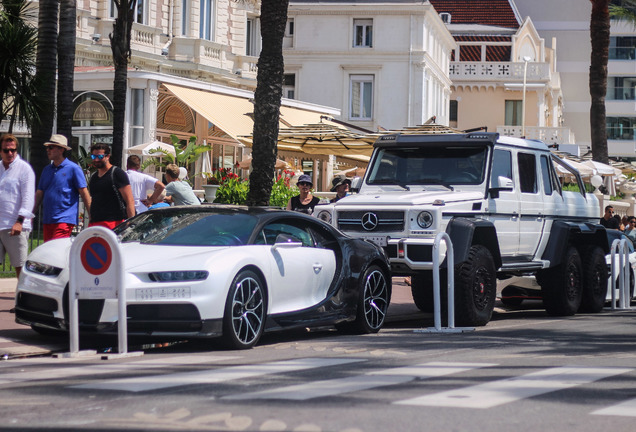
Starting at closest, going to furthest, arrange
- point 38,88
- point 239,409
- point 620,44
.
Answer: point 239,409 → point 38,88 → point 620,44

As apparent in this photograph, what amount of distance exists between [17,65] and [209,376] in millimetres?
12831

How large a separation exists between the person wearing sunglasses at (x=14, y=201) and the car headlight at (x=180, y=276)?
3040 millimetres

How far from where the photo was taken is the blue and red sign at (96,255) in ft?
33.1

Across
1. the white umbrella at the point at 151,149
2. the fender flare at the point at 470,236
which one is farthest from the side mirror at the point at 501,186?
the white umbrella at the point at 151,149

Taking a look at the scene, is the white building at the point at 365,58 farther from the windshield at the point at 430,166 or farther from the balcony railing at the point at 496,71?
the windshield at the point at 430,166

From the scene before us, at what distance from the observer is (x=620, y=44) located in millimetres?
89562

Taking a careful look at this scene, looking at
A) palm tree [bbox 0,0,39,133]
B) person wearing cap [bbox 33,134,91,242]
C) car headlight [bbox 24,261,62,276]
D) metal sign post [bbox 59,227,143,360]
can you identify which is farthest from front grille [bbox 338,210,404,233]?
palm tree [bbox 0,0,39,133]

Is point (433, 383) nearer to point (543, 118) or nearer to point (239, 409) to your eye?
point (239, 409)

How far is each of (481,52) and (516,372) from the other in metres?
68.6

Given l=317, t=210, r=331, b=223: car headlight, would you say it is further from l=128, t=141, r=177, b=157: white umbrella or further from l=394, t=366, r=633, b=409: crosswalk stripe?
l=128, t=141, r=177, b=157: white umbrella

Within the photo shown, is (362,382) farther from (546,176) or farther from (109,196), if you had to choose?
(546,176)

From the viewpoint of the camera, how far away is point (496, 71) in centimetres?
7125

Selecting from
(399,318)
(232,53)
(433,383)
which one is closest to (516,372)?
(433,383)

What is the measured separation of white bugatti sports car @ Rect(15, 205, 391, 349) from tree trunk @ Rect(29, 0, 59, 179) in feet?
26.0
